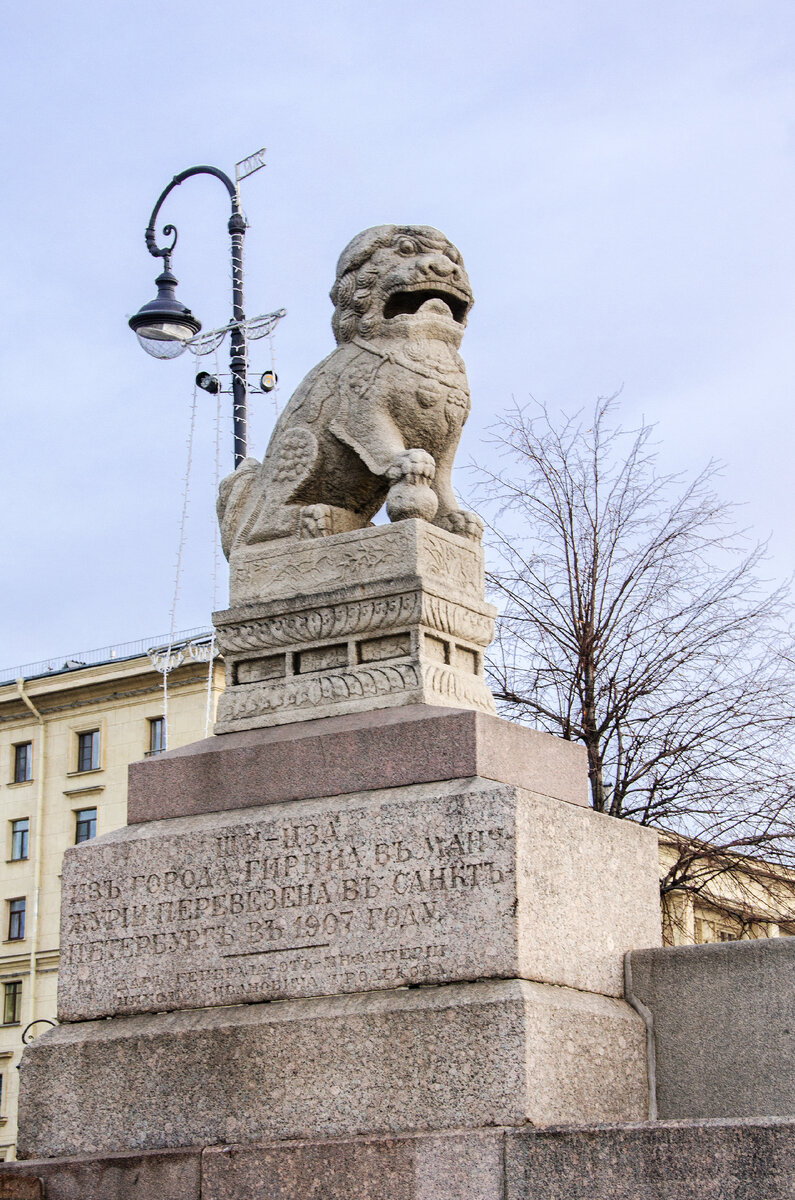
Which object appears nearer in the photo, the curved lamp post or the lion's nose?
the lion's nose

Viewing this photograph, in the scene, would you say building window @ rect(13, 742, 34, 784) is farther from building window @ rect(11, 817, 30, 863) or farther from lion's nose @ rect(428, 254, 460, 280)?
lion's nose @ rect(428, 254, 460, 280)

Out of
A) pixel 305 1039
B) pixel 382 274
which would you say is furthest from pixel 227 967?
pixel 382 274

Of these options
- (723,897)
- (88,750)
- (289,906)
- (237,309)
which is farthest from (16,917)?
(289,906)

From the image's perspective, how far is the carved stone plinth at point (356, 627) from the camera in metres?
7.95

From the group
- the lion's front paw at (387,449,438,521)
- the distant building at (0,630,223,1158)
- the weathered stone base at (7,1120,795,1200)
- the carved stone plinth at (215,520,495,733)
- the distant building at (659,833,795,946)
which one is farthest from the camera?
the distant building at (0,630,223,1158)

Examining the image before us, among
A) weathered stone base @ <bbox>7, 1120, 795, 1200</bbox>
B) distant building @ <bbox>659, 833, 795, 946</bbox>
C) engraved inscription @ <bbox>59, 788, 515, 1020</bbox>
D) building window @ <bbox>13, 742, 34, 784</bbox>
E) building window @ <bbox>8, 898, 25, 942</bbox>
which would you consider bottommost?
weathered stone base @ <bbox>7, 1120, 795, 1200</bbox>

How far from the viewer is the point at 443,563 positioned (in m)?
8.23

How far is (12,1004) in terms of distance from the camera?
39.4 m

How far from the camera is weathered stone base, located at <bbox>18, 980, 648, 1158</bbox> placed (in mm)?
6750

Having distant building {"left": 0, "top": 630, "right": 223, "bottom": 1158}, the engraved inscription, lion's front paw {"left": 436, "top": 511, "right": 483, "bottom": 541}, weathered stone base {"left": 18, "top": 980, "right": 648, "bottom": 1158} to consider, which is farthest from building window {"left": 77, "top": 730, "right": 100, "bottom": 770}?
weathered stone base {"left": 18, "top": 980, "right": 648, "bottom": 1158}

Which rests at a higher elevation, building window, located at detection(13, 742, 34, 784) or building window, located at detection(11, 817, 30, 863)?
building window, located at detection(13, 742, 34, 784)

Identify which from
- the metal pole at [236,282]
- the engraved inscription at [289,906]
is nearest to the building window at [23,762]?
the metal pole at [236,282]

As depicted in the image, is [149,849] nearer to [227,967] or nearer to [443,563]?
[227,967]

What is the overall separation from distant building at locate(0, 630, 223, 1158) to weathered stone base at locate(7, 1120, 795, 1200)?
29939mm
